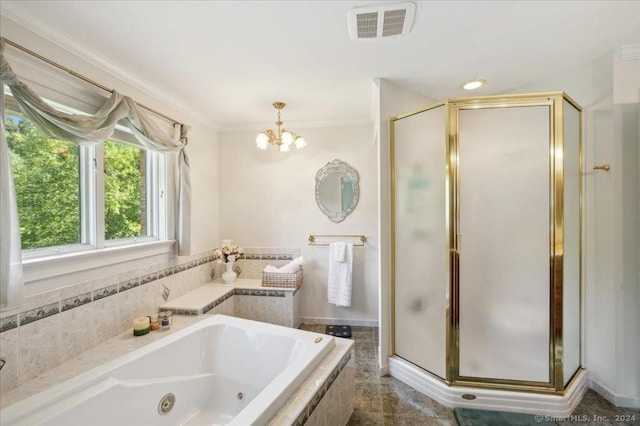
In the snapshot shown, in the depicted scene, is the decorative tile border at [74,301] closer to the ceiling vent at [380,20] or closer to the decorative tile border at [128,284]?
the decorative tile border at [128,284]

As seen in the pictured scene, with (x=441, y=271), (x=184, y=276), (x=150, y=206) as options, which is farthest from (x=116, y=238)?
(x=441, y=271)

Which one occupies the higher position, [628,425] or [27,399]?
[27,399]

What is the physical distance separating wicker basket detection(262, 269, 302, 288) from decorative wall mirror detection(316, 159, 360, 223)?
2.62ft

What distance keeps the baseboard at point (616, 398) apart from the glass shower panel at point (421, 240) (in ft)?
3.68

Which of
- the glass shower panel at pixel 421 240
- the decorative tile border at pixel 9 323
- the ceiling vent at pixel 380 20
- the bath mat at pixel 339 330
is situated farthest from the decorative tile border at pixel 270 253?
the ceiling vent at pixel 380 20

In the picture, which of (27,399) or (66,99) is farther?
(66,99)

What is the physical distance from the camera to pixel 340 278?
3.04 meters

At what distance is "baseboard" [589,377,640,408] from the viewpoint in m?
1.81

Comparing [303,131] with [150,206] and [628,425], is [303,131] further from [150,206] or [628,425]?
[628,425]

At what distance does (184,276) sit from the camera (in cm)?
269

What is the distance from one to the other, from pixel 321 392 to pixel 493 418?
1.19 metres

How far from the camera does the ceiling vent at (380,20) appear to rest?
4.62ft

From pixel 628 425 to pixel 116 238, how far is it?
369cm

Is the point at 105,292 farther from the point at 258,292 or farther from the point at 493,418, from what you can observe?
the point at 493,418
